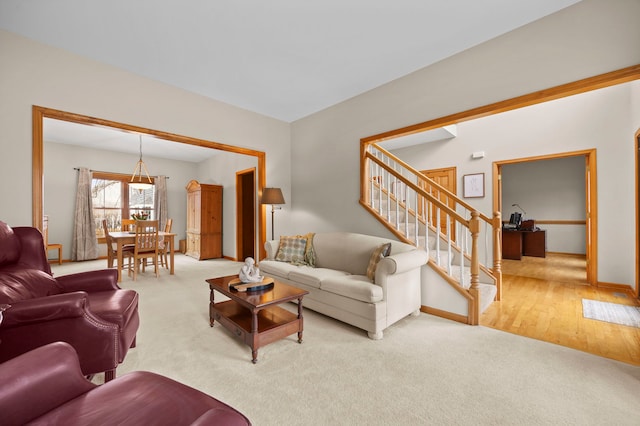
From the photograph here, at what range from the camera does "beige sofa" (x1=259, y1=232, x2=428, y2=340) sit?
240cm

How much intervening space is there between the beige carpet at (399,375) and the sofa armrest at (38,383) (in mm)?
843

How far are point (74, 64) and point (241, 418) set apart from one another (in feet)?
12.4

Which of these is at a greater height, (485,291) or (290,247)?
(290,247)

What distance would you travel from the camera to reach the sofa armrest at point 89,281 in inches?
79.3

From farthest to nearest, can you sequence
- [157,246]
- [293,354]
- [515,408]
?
[157,246], [293,354], [515,408]

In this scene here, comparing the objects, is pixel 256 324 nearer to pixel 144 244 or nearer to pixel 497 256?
pixel 497 256

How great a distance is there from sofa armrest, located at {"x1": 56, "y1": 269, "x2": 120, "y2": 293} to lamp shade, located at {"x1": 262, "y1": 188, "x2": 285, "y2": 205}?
88.9 inches

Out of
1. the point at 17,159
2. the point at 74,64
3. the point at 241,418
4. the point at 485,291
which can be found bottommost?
the point at 485,291

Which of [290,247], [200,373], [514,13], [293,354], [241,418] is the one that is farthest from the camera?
[290,247]

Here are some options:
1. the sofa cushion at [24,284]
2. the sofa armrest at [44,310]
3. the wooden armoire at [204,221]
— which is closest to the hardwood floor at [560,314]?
Answer: the sofa armrest at [44,310]

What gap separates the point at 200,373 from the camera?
1.85m

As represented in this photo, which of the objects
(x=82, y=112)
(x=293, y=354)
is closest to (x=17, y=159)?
(x=82, y=112)

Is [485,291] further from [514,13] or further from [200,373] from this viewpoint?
[200,373]

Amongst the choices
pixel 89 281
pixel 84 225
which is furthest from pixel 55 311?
pixel 84 225
